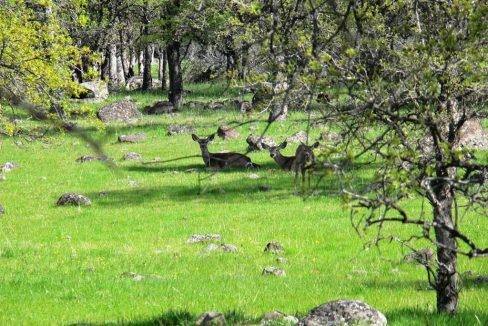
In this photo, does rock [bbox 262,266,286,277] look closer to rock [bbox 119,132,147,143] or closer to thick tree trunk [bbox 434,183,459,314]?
thick tree trunk [bbox 434,183,459,314]

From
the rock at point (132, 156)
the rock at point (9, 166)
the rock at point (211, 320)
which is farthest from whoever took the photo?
the rock at point (132, 156)

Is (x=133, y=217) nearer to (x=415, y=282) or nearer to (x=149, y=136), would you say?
(x=415, y=282)

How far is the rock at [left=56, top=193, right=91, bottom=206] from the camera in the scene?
24.4 meters

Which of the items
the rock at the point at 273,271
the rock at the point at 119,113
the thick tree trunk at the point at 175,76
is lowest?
the rock at the point at 273,271

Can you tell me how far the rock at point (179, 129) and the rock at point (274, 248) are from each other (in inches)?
927

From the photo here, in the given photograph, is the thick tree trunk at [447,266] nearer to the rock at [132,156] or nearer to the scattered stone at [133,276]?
the scattered stone at [133,276]

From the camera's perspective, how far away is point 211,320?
31.0ft

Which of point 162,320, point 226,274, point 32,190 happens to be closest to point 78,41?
point 32,190

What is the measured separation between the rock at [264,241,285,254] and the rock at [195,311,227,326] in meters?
7.53

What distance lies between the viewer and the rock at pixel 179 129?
133 ft

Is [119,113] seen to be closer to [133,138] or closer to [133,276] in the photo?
[133,138]

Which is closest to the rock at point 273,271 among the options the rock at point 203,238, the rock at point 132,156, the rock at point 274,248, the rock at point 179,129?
the rock at point 274,248

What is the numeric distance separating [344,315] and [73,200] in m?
16.8

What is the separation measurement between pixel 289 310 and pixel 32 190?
17.4 meters
